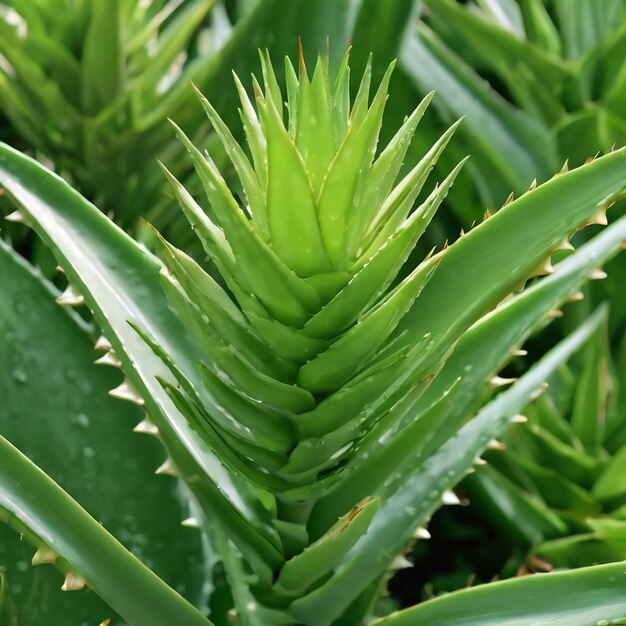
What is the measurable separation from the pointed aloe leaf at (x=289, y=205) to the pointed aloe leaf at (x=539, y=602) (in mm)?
137

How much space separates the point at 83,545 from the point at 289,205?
5.2 inches

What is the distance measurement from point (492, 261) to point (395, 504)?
4.3 inches

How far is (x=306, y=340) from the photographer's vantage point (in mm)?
254

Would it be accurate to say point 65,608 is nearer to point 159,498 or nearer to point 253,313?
point 159,498

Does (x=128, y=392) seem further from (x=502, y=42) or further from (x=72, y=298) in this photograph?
(x=502, y=42)

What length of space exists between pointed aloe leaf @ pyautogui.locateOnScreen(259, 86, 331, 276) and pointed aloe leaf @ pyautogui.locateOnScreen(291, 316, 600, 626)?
0.39 feet

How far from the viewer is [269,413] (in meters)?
0.27

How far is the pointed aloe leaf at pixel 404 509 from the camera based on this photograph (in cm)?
31

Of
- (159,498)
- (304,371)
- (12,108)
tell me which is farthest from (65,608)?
(12,108)

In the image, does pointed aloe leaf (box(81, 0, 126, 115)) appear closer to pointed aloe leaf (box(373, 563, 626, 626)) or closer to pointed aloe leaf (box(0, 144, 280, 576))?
pointed aloe leaf (box(0, 144, 280, 576))

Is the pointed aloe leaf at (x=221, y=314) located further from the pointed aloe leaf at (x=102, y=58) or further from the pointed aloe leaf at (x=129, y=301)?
the pointed aloe leaf at (x=102, y=58)

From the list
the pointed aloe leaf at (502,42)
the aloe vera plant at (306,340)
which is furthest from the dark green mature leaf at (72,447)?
the pointed aloe leaf at (502,42)

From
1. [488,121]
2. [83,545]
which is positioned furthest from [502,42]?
[83,545]

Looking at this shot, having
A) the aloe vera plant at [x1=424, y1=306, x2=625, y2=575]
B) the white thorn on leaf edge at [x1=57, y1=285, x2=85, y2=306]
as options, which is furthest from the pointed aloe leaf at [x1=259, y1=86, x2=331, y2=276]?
the aloe vera plant at [x1=424, y1=306, x2=625, y2=575]
